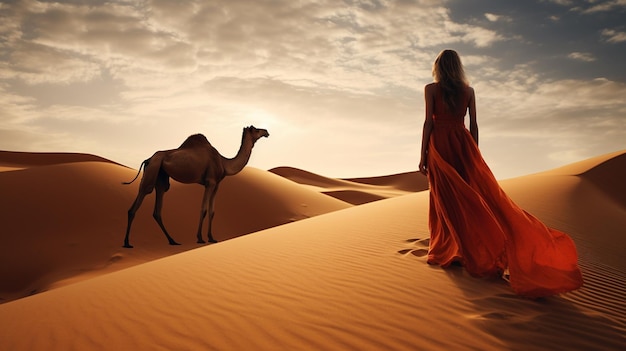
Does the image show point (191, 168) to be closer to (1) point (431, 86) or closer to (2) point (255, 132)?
(2) point (255, 132)

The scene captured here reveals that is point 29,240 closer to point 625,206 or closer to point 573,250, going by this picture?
point 573,250

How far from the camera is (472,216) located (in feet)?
13.8

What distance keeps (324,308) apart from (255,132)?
33.1 feet

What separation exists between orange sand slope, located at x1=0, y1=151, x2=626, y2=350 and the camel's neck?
22.2ft

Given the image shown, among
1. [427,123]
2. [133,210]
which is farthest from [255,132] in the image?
[427,123]

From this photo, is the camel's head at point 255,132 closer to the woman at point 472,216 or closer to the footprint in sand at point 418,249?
the footprint in sand at point 418,249

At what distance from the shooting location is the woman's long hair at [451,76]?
14.8ft

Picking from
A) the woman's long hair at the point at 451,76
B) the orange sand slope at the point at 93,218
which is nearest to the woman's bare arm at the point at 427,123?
the woman's long hair at the point at 451,76

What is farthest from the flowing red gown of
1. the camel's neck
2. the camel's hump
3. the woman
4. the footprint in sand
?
the camel's hump

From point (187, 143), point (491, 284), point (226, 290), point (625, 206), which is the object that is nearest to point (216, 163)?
point (187, 143)

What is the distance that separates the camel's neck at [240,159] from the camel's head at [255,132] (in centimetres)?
14

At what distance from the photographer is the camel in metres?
11.9

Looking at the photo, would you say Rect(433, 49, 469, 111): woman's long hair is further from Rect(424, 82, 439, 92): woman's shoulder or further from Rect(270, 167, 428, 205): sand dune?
Rect(270, 167, 428, 205): sand dune

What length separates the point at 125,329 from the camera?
3.52m
